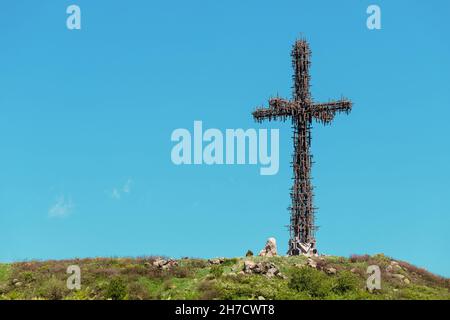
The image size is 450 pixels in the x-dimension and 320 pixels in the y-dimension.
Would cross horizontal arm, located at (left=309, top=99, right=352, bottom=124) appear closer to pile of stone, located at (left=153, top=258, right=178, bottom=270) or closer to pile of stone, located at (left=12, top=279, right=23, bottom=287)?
pile of stone, located at (left=153, top=258, right=178, bottom=270)

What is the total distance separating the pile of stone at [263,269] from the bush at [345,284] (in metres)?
3.12

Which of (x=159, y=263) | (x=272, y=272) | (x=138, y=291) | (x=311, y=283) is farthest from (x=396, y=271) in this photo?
(x=138, y=291)

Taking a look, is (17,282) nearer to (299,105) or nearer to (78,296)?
(78,296)

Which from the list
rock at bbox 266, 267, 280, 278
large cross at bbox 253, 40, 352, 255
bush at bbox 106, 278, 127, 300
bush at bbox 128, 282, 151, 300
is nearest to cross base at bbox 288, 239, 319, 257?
large cross at bbox 253, 40, 352, 255

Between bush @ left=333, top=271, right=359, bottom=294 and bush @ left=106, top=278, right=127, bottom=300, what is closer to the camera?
bush @ left=106, top=278, right=127, bottom=300

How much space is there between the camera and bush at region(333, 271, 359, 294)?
34.6 metres

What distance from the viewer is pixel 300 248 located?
154ft

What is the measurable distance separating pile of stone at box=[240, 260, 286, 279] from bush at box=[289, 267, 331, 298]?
3.45ft

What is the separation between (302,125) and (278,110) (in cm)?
234

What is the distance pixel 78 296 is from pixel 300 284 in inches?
496

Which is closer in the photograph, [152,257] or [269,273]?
[269,273]

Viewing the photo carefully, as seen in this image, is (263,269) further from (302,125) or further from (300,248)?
(302,125)
